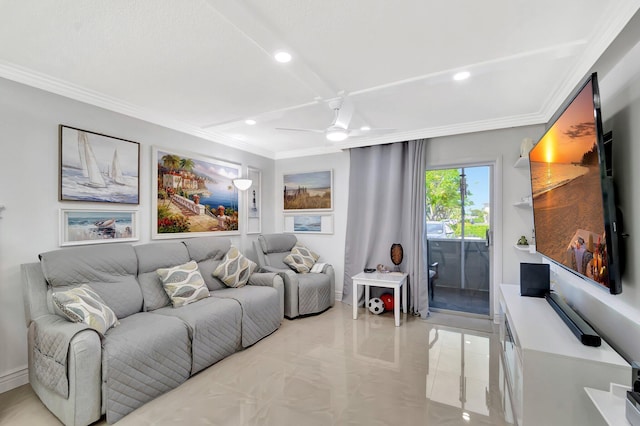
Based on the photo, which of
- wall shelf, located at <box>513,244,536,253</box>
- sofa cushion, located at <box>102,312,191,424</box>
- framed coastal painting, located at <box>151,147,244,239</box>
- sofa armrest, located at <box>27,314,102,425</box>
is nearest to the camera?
sofa armrest, located at <box>27,314,102,425</box>

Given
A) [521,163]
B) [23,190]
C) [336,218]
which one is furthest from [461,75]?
[23,190]

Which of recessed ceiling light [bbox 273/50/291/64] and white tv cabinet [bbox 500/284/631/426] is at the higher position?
recessed ceiling light [bbox 273/50/291/64]

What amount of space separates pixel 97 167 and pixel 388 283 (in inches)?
133

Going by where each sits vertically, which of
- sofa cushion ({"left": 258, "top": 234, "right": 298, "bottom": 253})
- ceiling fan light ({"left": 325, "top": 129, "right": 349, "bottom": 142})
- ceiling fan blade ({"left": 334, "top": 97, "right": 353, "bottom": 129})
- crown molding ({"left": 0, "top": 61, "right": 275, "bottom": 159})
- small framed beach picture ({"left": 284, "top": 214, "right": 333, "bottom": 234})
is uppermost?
crown molding ({"left": 0, "top": 61, "right": 275, "bottom": 159})

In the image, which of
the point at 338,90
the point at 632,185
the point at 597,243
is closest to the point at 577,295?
the point at 597,243

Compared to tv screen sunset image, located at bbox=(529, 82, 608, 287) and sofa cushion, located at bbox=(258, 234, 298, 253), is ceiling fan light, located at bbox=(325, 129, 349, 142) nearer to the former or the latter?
tv screen sunset image, located at bbox=(529, 82, 608, 287)

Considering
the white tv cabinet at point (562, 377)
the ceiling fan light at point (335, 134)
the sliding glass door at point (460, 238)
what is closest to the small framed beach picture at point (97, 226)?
the ceiling fan light at point (335, 134)

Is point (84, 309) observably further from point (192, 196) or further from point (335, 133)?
point (335, 133)

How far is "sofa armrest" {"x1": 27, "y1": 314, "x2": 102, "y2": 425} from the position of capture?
183 centimetres

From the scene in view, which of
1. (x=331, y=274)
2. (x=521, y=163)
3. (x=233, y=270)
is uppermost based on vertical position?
(x=521, y=163)

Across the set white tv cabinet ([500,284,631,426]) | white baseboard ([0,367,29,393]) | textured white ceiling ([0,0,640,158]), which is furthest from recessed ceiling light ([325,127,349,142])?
white baseboard ([0,367,29,393])

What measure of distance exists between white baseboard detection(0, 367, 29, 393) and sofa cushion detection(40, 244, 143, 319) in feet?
2.48

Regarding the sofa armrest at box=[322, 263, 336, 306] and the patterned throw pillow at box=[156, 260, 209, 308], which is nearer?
the patterned throw pillow at box=[156, 260, 209, 308]

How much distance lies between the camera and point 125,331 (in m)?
2.17
